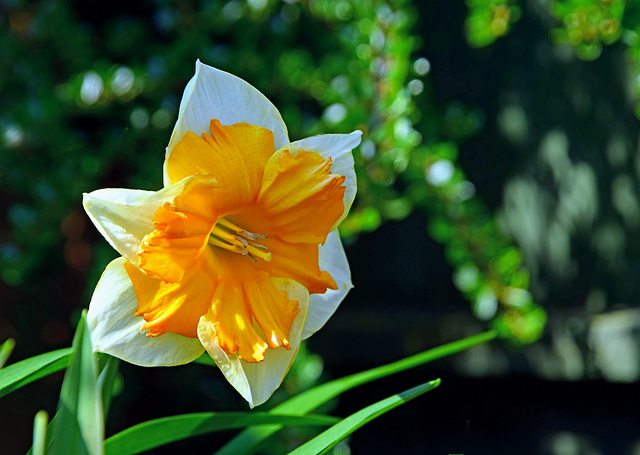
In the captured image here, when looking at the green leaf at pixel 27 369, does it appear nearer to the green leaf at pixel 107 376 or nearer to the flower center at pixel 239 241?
the green leaf at pixel 107 376

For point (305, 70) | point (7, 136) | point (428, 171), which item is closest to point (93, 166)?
point (7, 136)

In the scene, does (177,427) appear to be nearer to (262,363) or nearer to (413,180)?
(262,363)

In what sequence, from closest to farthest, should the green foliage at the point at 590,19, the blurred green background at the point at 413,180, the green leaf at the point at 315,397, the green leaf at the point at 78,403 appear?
the green leaf at the point at 78,403, the green leaf at the point at 315,397, the green foliage at the point at 590,19, the blurred green background at the point at 413,180

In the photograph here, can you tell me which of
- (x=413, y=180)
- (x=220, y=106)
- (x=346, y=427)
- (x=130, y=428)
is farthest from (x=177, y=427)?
(x=413, y=180)

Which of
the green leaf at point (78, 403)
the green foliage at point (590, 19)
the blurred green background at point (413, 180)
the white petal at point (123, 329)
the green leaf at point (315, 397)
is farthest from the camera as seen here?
the blurred green background at point (413, 180)

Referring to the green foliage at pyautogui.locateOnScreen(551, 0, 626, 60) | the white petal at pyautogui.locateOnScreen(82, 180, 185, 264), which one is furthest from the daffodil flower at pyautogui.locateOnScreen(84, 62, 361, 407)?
the green foliage at pyautogui.locateOnScreen(551, 0, 626, 60)

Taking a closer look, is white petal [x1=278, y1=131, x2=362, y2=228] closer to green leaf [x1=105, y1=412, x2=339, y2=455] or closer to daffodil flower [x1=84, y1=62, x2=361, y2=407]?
daffodil flower [x1=84, y1=62, x2=361, y2=407]

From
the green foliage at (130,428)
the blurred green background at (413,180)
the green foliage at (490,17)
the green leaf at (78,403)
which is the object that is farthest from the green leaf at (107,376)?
the green foliage at (490,17)
